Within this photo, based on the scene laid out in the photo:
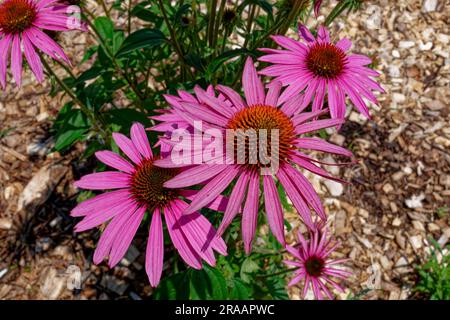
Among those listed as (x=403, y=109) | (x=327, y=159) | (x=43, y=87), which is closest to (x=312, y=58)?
(x=327, y=159)

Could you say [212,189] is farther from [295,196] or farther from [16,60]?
[16,60]

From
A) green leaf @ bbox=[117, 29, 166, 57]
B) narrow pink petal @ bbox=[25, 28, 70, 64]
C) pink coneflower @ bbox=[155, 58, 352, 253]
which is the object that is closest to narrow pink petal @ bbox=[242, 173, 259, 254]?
pink coneflower @ bbox=[155, 58, 352, 253]

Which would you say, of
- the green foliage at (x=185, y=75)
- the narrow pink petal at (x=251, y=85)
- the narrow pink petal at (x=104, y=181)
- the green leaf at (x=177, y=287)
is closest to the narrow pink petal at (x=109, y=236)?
the narrow pink petal at (x=104, y=181)

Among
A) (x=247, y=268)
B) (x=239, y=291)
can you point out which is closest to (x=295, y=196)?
(x=239, y=291)

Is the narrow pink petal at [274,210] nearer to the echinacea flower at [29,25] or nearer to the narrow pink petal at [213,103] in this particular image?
the narrow pink petal at [213,103]

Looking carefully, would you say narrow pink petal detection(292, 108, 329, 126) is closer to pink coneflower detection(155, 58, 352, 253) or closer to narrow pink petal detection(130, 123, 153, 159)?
pink coneflower detection(155, 58, 352, 253)
